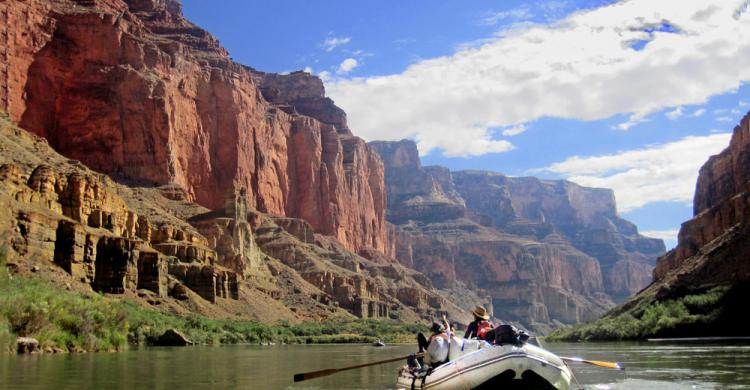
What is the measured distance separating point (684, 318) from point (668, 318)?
→ 2.57 m

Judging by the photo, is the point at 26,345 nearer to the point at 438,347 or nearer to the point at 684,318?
the point at 438,347

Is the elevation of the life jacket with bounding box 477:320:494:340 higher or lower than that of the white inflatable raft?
higher

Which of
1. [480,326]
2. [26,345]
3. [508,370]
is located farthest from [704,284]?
[508,370]

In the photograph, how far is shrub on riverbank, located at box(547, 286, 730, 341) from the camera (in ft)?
270

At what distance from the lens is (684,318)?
84625mm

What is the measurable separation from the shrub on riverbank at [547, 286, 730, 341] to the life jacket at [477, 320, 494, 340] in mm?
61438

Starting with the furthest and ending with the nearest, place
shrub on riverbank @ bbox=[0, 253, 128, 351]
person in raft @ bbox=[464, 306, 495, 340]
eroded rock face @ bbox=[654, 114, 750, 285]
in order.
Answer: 1. eroded rock face @ bbox=[654, 114, 750, 285]
2. shrub on riverbank @ bbox=[0, 253, 128, 351]
3. person in raft @ bbox=[464, 306, 495, 340]

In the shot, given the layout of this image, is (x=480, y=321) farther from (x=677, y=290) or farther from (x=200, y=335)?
(x=677, y=290)

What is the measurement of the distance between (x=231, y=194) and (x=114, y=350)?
289 feet

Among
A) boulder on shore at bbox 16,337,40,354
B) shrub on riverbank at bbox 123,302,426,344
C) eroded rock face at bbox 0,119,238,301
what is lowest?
boulder on shore at bbox 16,337,40,354

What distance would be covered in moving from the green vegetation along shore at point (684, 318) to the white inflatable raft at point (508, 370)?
62.6 metres

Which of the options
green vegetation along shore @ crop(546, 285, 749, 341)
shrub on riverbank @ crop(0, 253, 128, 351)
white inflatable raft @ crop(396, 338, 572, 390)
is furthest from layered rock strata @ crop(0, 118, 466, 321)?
white inflatable raft @ crop(396, 338, 572, 390)

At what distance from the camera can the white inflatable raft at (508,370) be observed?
22.5m

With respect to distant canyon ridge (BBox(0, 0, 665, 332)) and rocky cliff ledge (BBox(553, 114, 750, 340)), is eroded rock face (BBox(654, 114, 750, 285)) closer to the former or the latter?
rocky cliff ledge (BBox(553, 114, 750, 340))
